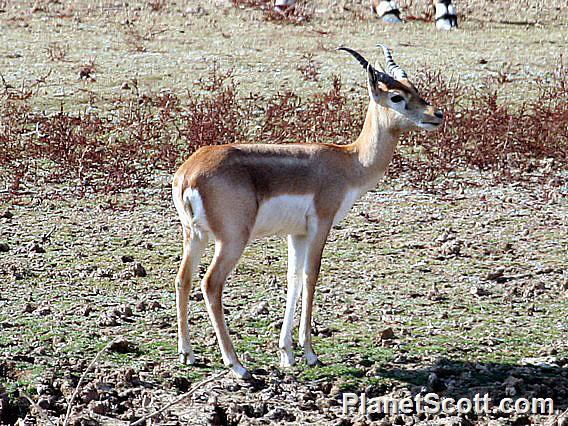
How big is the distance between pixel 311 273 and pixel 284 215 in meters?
0.41

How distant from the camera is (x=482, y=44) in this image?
1672 cm

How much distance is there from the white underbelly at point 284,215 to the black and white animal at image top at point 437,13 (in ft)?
41.1

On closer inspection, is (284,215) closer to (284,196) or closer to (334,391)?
(284,196)

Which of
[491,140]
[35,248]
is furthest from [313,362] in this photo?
[491,140]

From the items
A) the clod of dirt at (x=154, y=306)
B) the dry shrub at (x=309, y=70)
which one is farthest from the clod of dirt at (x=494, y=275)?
the dry shrub at (x=309, y=70)

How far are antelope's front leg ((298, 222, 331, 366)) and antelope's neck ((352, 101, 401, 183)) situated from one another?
1.83 ft

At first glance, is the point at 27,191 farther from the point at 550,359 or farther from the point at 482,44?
the point at 482,44

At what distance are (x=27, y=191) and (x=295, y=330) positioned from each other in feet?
14.0

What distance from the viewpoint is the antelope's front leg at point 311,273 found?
630cm

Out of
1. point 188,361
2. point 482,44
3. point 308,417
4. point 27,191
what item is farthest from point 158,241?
point 482,44

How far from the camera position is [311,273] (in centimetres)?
631

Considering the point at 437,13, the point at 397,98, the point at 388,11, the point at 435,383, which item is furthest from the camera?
the point at 388,11

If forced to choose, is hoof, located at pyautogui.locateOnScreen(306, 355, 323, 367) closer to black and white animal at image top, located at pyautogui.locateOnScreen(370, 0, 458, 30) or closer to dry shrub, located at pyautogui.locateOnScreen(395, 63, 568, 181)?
dry shrub, located at pyautogui.locateOnScreen(395, 63, 568, 181)

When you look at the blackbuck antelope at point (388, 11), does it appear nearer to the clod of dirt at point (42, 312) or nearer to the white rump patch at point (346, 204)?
the white rump patch at point (346, 204)
